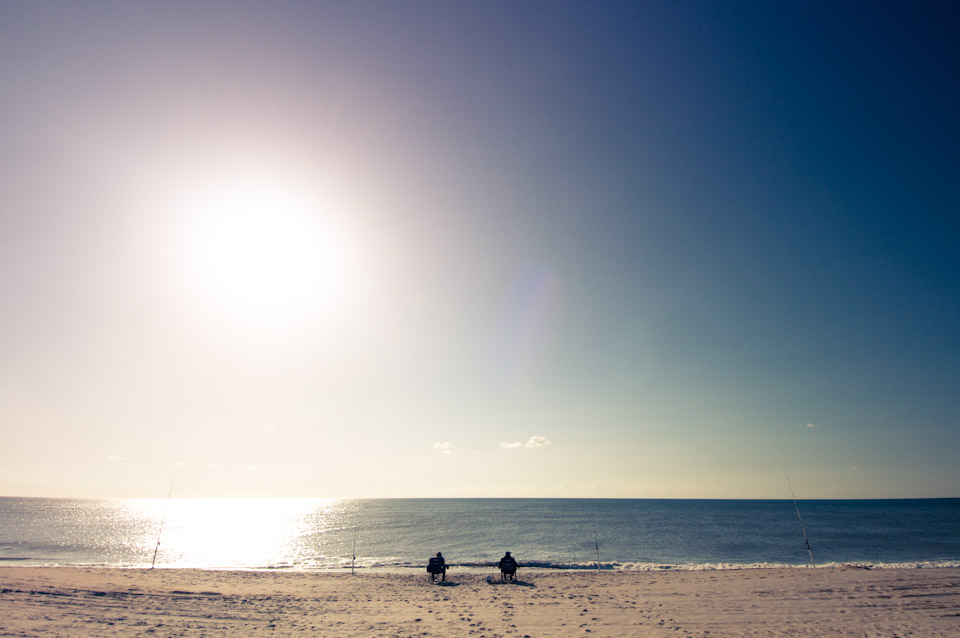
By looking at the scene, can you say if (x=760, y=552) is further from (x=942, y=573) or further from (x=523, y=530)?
(x=523, y=530)

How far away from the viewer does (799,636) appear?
1280cm

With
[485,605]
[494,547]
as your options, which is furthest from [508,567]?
[494,547]

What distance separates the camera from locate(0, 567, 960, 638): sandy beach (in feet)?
44.1

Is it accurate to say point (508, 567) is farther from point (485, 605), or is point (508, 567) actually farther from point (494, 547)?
point (494, 547)

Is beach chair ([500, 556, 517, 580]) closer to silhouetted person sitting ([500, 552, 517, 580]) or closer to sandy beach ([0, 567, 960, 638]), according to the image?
silhouetted person sitting ([500, 552, 517, 580])

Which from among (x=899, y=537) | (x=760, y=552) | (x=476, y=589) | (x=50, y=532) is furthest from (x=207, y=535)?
(x=899, y=537)

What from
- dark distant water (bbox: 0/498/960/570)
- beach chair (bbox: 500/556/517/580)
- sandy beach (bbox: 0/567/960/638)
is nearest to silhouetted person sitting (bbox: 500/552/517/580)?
beach chair (bbox: 500/556/517/580)

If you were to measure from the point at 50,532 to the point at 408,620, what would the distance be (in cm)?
7543

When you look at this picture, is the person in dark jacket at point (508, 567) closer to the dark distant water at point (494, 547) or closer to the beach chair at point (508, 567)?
the beach chair at point (508, 567)

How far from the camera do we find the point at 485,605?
16672 millimetres

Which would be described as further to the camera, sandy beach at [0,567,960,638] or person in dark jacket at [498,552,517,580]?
person in dark jacket at [498,552,517,580]

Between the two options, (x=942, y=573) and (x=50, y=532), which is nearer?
(x=942, y=573)

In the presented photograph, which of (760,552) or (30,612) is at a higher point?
(30,612)

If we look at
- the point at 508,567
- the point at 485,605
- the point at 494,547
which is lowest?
the point at 494,547
